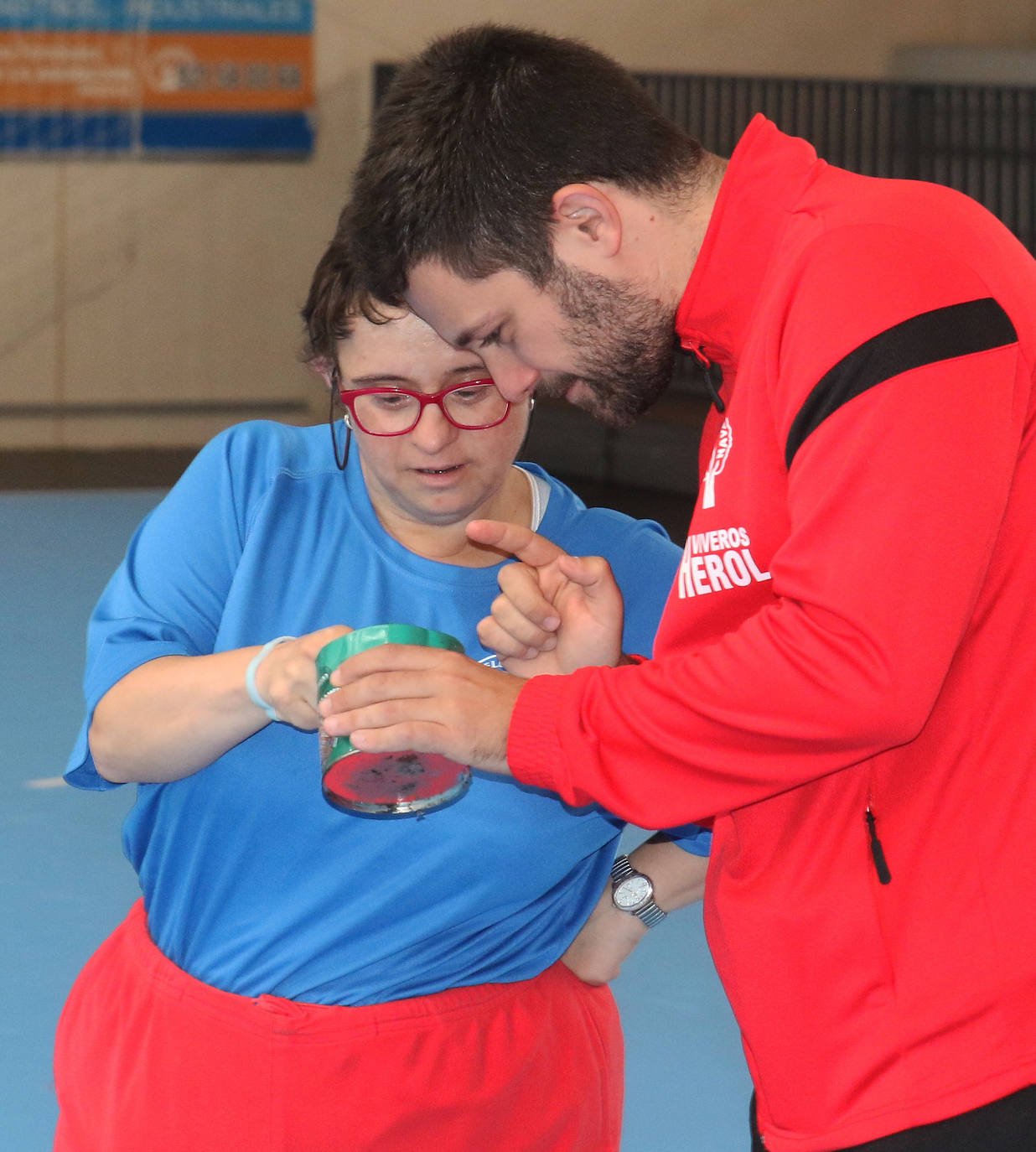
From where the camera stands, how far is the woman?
1481 millimetres

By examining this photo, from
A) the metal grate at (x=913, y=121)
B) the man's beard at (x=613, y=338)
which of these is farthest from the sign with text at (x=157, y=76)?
the man's beard at (x=613, y=338)

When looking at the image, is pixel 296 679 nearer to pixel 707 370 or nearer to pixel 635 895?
pixel 707 370

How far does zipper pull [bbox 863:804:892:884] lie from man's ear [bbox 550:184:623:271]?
1.68 feet

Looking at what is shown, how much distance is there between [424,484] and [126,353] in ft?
26.0

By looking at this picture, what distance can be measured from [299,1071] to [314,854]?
0.67 feet

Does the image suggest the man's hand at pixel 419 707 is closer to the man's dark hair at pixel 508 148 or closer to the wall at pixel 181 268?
the man's dark hair at pixel 508 148

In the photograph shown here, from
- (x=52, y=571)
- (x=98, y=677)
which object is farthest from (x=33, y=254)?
(x=98, y=677)

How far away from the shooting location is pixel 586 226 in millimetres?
1327

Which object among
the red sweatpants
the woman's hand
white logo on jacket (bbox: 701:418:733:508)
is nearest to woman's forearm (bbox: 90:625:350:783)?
the woman's hand

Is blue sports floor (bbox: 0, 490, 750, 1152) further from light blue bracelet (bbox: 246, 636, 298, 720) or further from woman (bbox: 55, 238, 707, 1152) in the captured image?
light blue bracelet (bbox: 246, 636, 298, 720)

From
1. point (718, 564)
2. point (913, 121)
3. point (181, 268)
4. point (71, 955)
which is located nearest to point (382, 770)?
point (718, 564)

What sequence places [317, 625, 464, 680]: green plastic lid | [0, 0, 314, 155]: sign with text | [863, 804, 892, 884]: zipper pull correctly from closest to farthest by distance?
[863, 804, 892, 884]: zipper pull < [317, 625, 464, 680]: green plastic lid < [0, 0, 314, 155]: sign with text

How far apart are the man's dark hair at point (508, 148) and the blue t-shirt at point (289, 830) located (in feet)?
1.21

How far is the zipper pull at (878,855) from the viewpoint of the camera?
1195 mm
